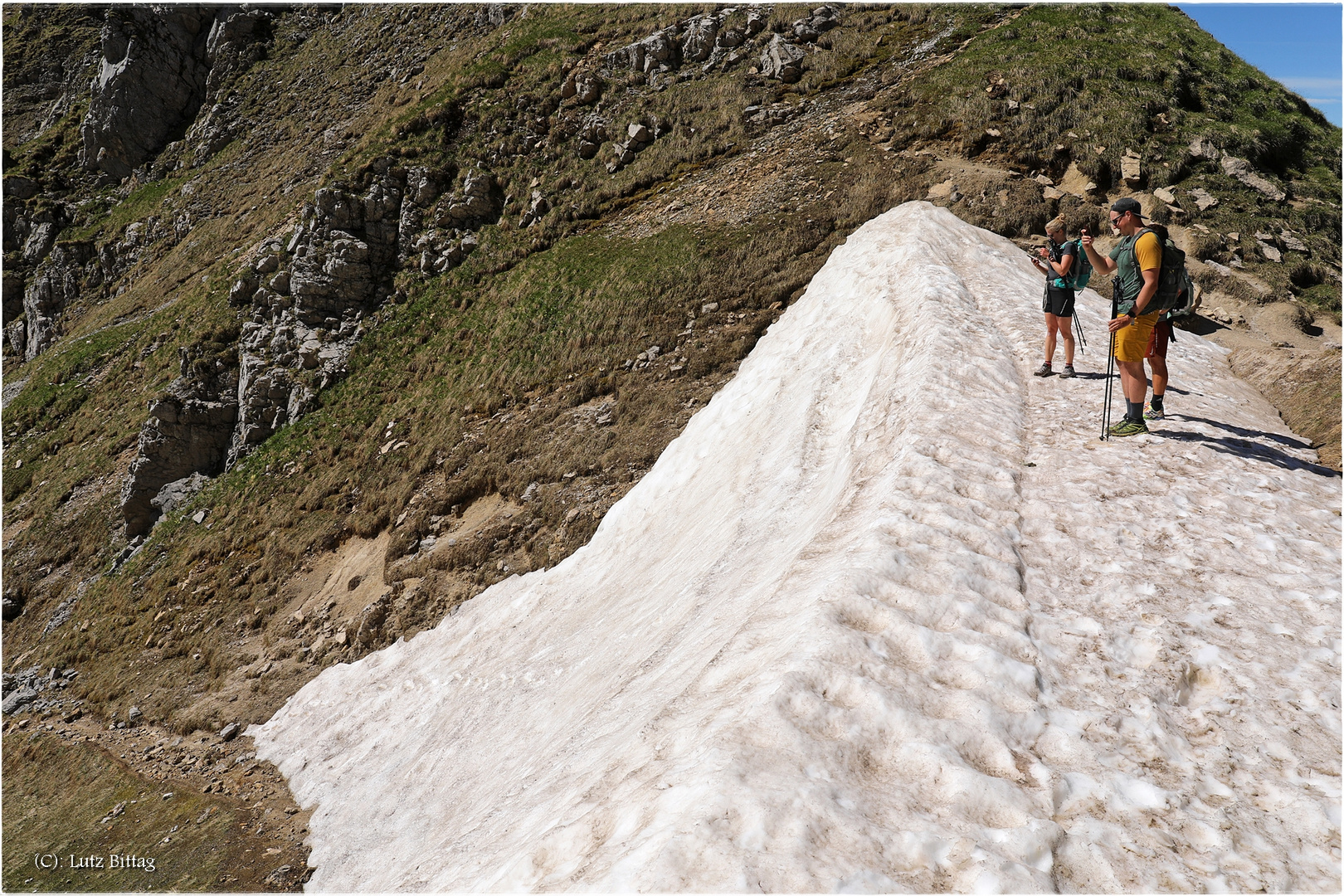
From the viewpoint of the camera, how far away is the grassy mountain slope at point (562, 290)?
19.8 metres

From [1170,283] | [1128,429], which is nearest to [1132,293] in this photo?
[1170,283]

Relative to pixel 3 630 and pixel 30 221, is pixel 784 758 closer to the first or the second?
pixel 3 630

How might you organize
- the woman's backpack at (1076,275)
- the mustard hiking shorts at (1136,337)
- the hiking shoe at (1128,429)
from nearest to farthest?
1. the mustard hiking shorts at (1136,337)
2. the hiking shoe at (1128,429)
3. the woman's backpack at (1076,275)

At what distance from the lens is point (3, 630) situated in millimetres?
28578

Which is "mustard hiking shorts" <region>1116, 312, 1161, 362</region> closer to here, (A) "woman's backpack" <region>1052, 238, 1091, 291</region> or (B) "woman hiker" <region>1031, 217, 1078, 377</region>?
(B) "woman hiker" <region>1031, 217, 1078, 377</region>

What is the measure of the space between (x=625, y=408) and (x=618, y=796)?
1606 centimetres

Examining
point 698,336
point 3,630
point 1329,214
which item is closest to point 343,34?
point 3,630

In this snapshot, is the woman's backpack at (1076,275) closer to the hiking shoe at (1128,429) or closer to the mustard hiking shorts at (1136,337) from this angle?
the mustard hiking shorts at (1136,337)

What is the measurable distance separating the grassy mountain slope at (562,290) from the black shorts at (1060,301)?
9895 mm

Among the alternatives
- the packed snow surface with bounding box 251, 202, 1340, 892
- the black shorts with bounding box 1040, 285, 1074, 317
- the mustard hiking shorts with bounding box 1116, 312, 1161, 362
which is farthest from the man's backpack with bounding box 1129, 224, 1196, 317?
the black shorts with bounding box 1040, 285, 1074, 317

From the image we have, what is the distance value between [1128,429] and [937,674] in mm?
5734

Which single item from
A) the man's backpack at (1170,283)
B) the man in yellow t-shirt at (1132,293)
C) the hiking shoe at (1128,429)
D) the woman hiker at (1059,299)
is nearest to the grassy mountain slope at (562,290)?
the woman hiker at (1059,299)

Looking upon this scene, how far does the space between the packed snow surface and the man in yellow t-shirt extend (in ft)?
1.92

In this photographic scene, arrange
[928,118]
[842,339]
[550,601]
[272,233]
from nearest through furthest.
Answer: [842,339] < [550,601] < [928,118] < [272,233]
